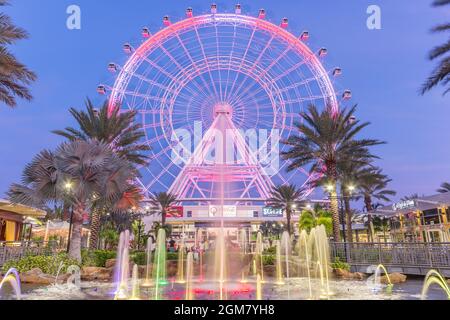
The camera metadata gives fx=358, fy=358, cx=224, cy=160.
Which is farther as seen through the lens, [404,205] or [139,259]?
[404,205]

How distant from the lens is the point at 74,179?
13.3 m

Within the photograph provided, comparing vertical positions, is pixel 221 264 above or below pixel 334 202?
below

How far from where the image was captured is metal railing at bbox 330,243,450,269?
1264 cm

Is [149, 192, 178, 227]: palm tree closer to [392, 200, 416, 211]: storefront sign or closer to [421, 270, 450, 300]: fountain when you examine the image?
[392, 200, 416, 211]: storefront sign

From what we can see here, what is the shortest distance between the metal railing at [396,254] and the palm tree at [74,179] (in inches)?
423

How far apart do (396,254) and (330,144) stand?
7054mm

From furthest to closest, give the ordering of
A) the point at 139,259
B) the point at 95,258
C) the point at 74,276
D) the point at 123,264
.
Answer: the point at 139,259 → the point at 95,258 → the point at 123,264 → the point at 74,276

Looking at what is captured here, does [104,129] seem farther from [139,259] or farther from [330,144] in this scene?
[330,144]

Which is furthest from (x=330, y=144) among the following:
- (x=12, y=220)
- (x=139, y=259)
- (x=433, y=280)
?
(x=12, y=220)

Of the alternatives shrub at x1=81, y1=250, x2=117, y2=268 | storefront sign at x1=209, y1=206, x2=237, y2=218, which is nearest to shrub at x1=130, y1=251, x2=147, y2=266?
shrub at x1=81, y1=250, x2=117, y2=268

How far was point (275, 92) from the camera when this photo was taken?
102 feet

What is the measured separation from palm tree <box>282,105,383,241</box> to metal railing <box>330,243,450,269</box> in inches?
66.7

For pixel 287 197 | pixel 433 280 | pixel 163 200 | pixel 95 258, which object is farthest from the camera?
pixel 163 200
